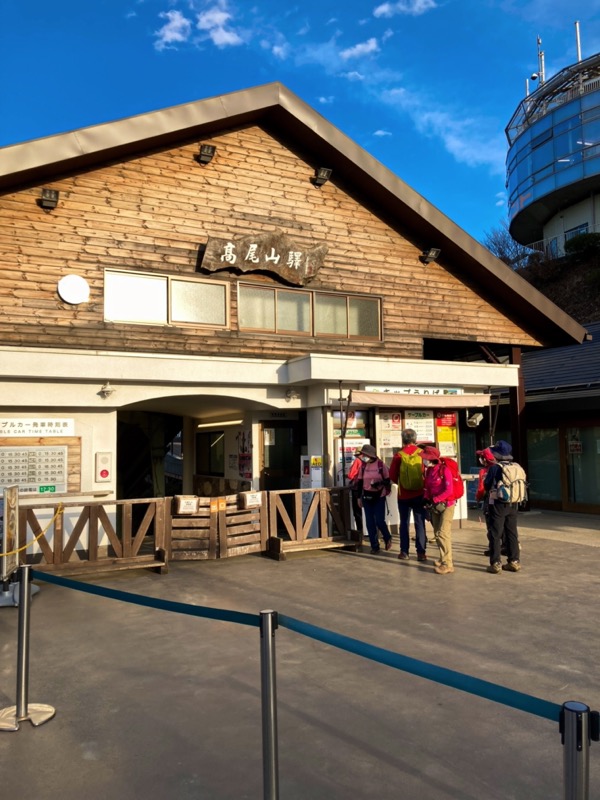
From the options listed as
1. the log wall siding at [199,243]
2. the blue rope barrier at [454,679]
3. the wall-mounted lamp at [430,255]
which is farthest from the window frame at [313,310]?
the blue rope barrier at [454,679]

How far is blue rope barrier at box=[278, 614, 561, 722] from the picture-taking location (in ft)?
7.18

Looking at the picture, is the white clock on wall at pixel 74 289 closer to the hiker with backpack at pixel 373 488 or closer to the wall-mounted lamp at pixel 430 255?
the hiker with backpack at pixel 373 488

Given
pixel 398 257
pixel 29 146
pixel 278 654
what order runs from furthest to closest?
pixel 398 257 < pixel 29 146 < pixel 278 654

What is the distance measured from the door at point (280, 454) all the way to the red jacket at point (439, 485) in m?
4.51

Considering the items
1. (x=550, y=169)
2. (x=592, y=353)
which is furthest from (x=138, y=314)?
(x=550, y=169)

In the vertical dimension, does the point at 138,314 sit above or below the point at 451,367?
above

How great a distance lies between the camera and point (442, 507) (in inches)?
335

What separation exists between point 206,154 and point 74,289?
3.34m

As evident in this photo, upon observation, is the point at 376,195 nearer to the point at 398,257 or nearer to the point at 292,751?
the point at 398,257

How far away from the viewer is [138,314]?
10.6 metres

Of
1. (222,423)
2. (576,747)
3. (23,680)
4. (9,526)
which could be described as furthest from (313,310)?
(576,747)

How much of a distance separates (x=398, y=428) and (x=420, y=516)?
113 inches

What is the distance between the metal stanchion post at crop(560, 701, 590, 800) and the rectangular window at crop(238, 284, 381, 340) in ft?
32.3

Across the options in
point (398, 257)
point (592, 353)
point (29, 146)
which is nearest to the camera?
point (29, 146)
